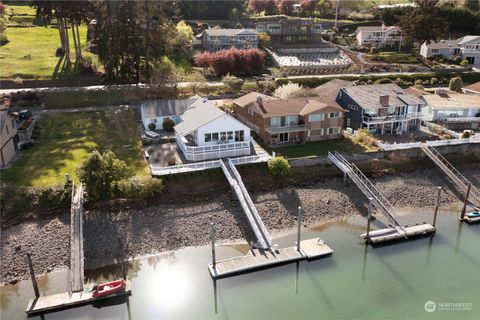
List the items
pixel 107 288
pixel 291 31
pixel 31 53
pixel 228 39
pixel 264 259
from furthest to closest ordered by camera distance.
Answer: pixel 291 31, pixel 228 39, pixel 31 53, pixel 264 259, pixel 107 288

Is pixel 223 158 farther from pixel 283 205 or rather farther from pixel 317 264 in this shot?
pixel 317 264

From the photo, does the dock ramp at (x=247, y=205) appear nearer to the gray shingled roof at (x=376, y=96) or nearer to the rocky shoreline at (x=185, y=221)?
the rocky shoreline at (x=185, y=221)

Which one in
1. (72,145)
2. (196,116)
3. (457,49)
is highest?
(457,49)

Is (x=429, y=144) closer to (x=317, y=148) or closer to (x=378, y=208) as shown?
(x=317, y=148)

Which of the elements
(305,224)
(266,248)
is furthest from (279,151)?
(266,248)

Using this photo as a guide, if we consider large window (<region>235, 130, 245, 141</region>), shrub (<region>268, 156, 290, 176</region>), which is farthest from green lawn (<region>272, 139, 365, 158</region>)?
large window (<region>235, 130, 245, 141</region>)

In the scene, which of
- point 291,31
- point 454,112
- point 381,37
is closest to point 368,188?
point 454,112

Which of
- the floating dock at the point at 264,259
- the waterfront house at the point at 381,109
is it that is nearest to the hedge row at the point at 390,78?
the waterfront house at the point at 381,109
